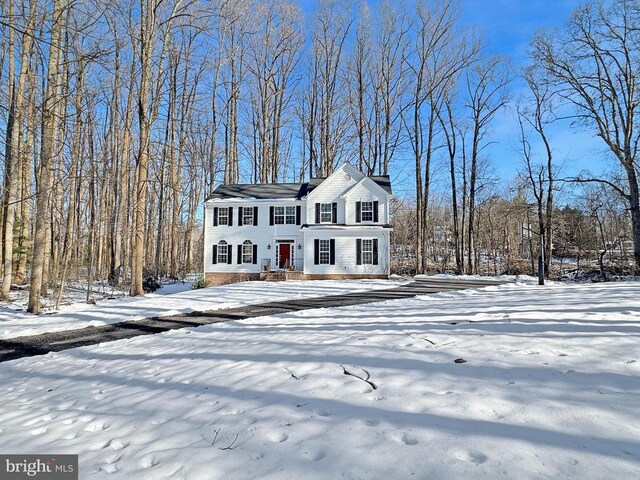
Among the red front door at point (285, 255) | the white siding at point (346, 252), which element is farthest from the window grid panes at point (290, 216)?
the white siding at point (346, 252)

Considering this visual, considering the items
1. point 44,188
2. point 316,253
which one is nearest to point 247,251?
point 316,253

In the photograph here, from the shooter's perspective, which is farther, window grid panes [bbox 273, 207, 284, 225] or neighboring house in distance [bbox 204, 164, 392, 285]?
window grid panes [bbox 273, 207, 284, 225]

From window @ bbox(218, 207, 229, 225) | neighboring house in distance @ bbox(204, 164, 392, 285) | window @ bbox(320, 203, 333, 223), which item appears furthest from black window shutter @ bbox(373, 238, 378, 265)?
window @ bbox(218, 207, 229, 225)

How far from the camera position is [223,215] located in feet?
69.2

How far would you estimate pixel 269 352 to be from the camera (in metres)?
4.79

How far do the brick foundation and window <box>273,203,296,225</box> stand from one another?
359 centimetres

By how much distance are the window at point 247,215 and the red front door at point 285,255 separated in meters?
2.47

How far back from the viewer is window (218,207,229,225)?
2105cm

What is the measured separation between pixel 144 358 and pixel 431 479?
478cm

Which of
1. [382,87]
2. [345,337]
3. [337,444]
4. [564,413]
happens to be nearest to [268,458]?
[337,444]

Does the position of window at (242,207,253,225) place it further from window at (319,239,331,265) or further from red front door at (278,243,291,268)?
window at (319,239,331,265)

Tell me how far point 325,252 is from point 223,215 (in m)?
6.79

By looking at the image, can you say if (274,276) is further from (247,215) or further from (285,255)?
(247,215)

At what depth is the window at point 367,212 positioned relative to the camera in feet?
65.5
